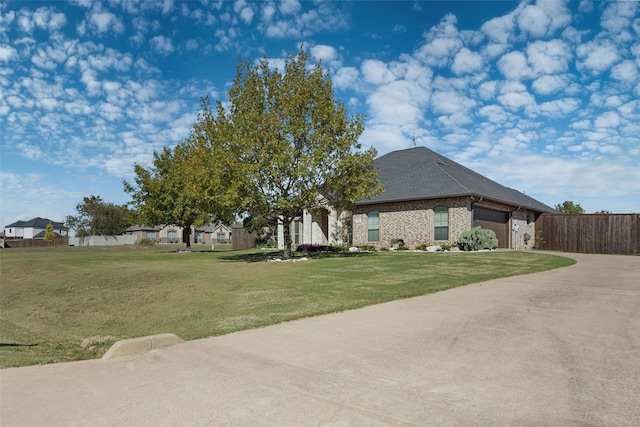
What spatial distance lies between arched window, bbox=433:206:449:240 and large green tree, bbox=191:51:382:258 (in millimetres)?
6202

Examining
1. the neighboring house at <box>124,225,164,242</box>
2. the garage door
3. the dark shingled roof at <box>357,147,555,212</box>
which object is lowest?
the neighboring house at <box>124,225,164,242</box>

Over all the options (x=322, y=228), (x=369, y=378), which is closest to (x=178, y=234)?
(x=322, y=228)

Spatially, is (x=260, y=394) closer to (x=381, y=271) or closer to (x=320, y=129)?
(x=381, y=271)

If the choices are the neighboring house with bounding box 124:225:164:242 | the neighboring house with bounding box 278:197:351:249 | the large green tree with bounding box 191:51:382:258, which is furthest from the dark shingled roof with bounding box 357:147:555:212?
the neighboring house with bounding box 124:225:164:242

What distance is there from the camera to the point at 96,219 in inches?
2685

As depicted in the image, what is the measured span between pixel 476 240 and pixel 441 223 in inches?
98.1

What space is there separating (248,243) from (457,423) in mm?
35279

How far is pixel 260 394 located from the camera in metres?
4.10

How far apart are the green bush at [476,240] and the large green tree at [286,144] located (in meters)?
6.34

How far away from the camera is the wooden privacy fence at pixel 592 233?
974 inches

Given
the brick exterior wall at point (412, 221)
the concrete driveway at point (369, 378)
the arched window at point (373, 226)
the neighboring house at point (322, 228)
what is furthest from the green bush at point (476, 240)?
the concrete driveway at point (369, 378)

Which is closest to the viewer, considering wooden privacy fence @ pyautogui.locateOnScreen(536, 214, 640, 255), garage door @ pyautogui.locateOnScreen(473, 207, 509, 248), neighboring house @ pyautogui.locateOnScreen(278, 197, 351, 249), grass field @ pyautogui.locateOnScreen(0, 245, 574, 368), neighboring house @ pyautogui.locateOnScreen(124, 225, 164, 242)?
grass field @ pyautogui.locateOnScreen(0, 245, 574, 368)

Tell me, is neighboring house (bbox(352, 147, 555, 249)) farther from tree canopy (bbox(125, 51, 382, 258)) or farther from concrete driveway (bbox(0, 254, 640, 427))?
concrete driveway (bbox(0, 254, 640, 427))

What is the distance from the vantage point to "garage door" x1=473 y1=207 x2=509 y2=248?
24.5 meters
